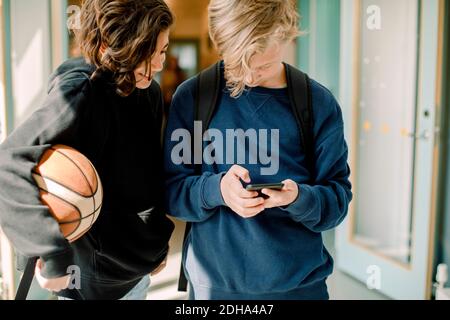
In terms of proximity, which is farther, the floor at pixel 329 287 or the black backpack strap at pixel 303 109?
the floor at pixel 329 287

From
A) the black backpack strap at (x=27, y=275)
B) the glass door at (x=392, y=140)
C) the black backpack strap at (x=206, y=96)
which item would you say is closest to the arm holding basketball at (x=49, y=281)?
the black backpack strap at (x=27, y=275)

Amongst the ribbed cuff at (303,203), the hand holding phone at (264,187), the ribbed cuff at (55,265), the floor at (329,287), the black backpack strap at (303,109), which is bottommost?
the floor at (329,287)

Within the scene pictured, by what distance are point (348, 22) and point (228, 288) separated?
111 cm

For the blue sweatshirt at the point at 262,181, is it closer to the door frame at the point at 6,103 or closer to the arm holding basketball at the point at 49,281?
the arm holding basketball at the point at 49,281

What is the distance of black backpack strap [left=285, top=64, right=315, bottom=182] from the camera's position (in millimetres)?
917

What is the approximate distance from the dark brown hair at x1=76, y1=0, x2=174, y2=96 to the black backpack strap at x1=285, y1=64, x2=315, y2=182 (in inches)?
11.3

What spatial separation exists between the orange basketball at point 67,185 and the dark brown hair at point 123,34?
0.17 meters

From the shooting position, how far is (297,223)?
0.96 metres

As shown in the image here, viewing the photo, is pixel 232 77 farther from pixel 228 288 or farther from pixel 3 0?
pixel 3 0

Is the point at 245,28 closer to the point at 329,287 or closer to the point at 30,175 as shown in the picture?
the point at 30,175

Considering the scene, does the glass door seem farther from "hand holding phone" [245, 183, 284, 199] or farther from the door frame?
the door frame

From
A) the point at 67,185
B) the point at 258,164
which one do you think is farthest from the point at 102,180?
the point at 258,164

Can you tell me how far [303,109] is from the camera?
3.01ft

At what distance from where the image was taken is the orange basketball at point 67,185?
2.75ft
